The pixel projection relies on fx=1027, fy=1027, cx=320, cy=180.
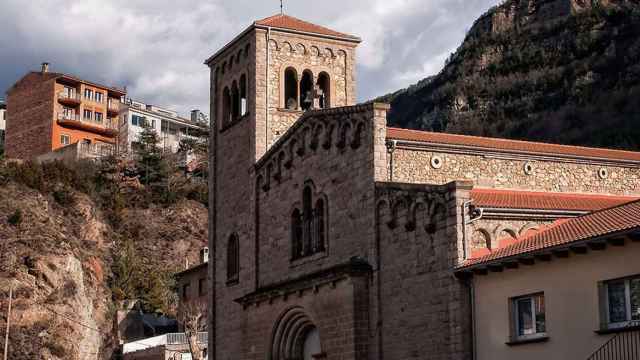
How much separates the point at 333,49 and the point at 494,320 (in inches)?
721

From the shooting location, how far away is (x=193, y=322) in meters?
50.4

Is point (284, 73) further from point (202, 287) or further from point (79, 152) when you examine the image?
point (79, 152)

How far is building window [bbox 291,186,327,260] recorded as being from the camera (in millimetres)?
32281

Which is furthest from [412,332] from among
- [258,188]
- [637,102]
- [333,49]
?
[637,102]

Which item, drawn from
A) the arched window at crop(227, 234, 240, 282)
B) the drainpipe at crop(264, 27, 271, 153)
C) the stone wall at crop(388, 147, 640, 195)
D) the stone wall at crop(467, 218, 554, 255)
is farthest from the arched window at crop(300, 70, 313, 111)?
the stone wall at crop(467, 218, 554, 255)

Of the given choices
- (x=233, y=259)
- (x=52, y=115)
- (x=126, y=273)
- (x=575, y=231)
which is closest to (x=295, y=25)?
(x=233, y=259)

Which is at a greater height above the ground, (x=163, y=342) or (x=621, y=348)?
(x=163, y=342)

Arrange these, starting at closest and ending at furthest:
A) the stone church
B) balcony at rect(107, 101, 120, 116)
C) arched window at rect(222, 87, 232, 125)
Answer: the stone church
arched window at rect(222, 87, 232, 125)
balcony at rect(107, 101, 120, 116)

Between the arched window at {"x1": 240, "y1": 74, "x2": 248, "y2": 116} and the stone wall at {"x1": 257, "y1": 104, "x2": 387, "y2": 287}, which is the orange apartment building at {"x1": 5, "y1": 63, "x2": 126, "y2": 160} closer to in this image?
the arched window at {"x1": 240, "y1": 74, "x2": 248, "y2": 116}

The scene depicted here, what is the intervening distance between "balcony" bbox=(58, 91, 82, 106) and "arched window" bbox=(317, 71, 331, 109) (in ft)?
195

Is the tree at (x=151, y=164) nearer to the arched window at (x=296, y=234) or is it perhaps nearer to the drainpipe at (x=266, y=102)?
the drainpipe at (x=266, y=102)

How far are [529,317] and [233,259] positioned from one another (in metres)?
18.4

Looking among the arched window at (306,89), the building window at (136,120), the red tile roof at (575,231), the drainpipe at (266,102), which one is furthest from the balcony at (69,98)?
the red tile roof at (575,231)

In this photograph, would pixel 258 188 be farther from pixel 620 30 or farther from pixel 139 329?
pixel 620 30
